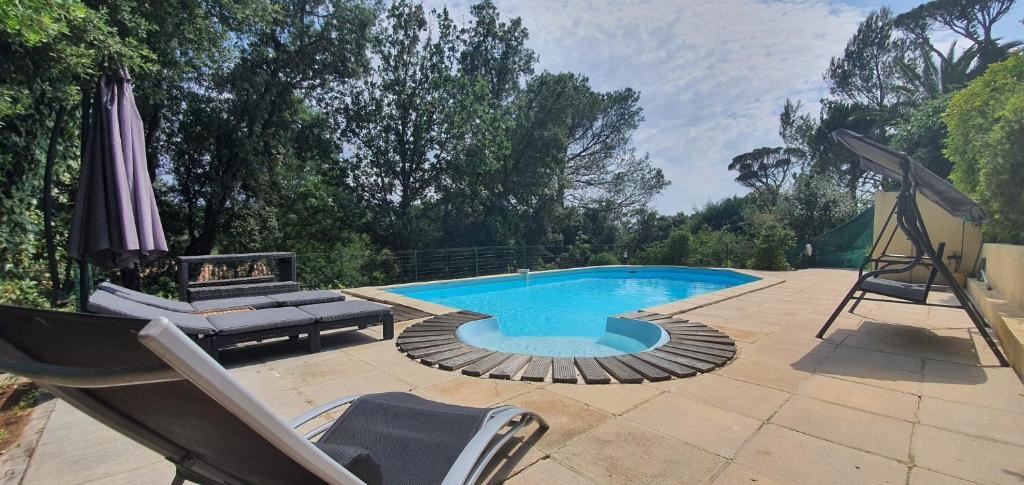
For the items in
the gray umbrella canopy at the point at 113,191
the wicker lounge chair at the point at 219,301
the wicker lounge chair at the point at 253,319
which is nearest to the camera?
the gray umbrella canopy at the point at 113,191

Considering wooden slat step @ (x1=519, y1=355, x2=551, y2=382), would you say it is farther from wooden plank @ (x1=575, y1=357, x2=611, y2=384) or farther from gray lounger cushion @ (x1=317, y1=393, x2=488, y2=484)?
gray lounger cushion @ (x1=317, y1=393, x2=488, y2=484)

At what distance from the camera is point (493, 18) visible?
15.8 m

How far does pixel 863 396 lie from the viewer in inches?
110

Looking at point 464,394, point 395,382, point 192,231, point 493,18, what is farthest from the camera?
point 493,18

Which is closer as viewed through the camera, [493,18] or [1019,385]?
[1019,385]

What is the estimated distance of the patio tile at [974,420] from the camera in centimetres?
226

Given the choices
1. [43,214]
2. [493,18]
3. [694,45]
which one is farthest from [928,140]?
[43,214]

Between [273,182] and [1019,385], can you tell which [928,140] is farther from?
[273,182]

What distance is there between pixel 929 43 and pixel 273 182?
2593 centimetres

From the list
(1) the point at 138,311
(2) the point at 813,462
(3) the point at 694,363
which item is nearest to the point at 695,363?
(3) the point at 694,363

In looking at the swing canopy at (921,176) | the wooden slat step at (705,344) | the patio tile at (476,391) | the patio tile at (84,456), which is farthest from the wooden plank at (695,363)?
the patio tile at (84,456)

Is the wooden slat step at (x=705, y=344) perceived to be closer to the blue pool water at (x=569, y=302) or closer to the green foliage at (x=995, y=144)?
the blue pool water at (x=569, y=302)

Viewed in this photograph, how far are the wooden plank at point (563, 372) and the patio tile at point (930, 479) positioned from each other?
1787 millimetres

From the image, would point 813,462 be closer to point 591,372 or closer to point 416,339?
point 591,372
